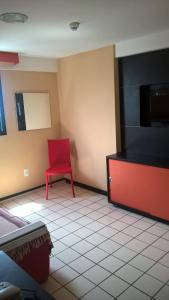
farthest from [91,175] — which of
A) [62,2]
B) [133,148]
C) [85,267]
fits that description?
[62,2]

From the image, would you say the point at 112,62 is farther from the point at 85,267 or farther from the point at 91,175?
the point at 85,267

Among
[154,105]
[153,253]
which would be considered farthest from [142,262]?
[154,105]

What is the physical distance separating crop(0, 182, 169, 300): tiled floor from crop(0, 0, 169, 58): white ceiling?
7.11 ft

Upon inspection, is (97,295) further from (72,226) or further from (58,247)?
(72,226)

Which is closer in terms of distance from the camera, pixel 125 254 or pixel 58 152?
pixel 125 254

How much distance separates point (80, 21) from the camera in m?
2.29

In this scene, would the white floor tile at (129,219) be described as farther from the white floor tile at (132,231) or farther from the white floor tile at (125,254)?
the white floor tile at (125,254)

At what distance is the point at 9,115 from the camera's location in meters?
3.93

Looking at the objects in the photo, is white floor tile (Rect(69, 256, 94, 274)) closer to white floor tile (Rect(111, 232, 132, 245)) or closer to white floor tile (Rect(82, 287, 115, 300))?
white floor tile (Rect(82, 287, 115, 300))

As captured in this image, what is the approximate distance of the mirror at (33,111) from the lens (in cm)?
403

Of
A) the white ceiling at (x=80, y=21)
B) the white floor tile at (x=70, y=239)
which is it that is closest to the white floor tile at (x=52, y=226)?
the white floor tile at (x=70, y=239)

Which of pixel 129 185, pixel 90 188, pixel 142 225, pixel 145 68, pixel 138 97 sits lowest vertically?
pixel 142 225

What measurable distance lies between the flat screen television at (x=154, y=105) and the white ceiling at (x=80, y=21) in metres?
0.67

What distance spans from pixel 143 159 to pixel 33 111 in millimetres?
1985
